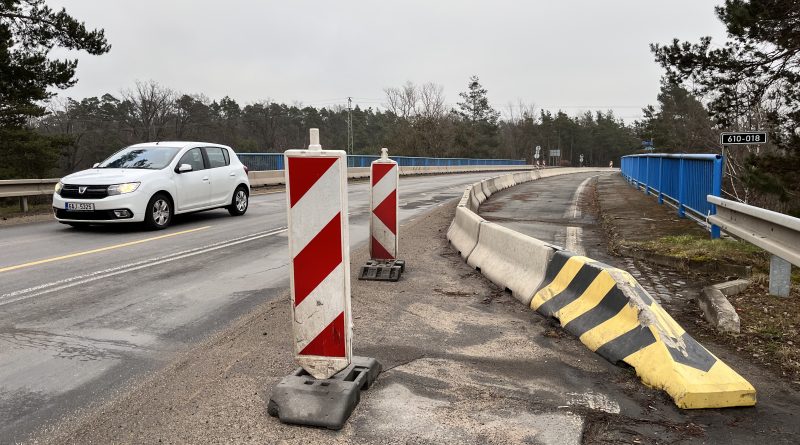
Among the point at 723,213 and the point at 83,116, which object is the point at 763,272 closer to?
the point at 723,213

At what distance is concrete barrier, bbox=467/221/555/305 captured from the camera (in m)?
5.31

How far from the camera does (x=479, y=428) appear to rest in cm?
288

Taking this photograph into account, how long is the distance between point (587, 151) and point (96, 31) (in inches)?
5106

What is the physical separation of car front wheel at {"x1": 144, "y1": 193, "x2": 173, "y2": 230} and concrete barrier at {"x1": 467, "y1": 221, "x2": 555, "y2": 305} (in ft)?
20.5

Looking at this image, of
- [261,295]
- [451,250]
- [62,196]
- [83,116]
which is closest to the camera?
[261,295]

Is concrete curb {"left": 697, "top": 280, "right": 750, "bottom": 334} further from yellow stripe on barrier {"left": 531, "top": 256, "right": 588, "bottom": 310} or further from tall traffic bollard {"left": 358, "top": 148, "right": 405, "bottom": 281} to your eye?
tall traffic bollard {"left": 358, "top": 148, "right": 405, "bottom": 281}

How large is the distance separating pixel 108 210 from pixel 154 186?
3.06 feet

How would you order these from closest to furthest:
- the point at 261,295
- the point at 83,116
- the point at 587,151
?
the point at 261,295
the point at 83,116
the point at 587,151

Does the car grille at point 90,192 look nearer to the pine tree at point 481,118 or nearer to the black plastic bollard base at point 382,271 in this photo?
the black plastic bollard base at point 382,271

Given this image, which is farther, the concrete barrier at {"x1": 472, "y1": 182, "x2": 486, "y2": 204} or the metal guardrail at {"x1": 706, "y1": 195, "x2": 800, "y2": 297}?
the concrete barrier at {"x1": 472, "y1": 182, "x2": 486, "y2": 204}

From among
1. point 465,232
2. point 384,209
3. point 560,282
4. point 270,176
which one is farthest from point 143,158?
point 270,176

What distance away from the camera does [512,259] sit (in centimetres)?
599

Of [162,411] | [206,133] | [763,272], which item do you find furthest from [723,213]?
[206,133]

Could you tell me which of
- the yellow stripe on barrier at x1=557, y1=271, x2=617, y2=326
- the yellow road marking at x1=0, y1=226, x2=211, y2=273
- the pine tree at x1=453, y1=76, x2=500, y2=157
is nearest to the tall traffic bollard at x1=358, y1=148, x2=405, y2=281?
the yellow stripe on barrier at x1=557, y1=271, x2=617, y2=326
